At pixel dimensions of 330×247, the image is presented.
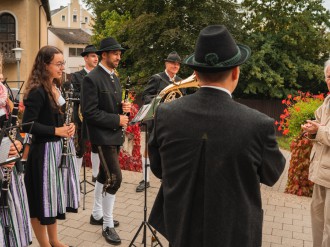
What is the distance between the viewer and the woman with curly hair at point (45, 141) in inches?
143

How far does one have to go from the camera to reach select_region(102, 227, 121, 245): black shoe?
14.3ft

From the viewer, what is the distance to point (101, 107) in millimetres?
4422

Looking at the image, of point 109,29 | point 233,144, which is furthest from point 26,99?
point 109,29

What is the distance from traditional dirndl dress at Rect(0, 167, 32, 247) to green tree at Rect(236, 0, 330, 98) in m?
17.6

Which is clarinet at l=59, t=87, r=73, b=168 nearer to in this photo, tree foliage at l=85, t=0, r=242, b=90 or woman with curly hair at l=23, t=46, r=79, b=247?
woman with curly hair at l=23, t=46, r=79, b=247

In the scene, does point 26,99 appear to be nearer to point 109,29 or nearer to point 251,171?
point 251,171

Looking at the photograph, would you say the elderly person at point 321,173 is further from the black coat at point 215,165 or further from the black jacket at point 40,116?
the black jacket at point 40,116

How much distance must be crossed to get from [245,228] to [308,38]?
20431 millimetres

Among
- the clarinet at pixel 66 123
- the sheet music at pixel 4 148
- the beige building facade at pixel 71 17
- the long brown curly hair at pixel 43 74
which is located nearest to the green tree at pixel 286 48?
the clarinet at pixel 66 123

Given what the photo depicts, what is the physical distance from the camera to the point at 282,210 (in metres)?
5.78

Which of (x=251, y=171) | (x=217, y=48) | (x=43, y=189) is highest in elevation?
(x=217, y=48)

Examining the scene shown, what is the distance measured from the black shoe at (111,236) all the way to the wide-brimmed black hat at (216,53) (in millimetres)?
2841

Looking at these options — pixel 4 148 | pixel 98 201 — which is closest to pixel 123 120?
pixel 98 201

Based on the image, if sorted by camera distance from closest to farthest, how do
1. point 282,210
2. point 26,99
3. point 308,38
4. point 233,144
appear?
point 233,144, point 26,99, point 282,210, point 308,38
